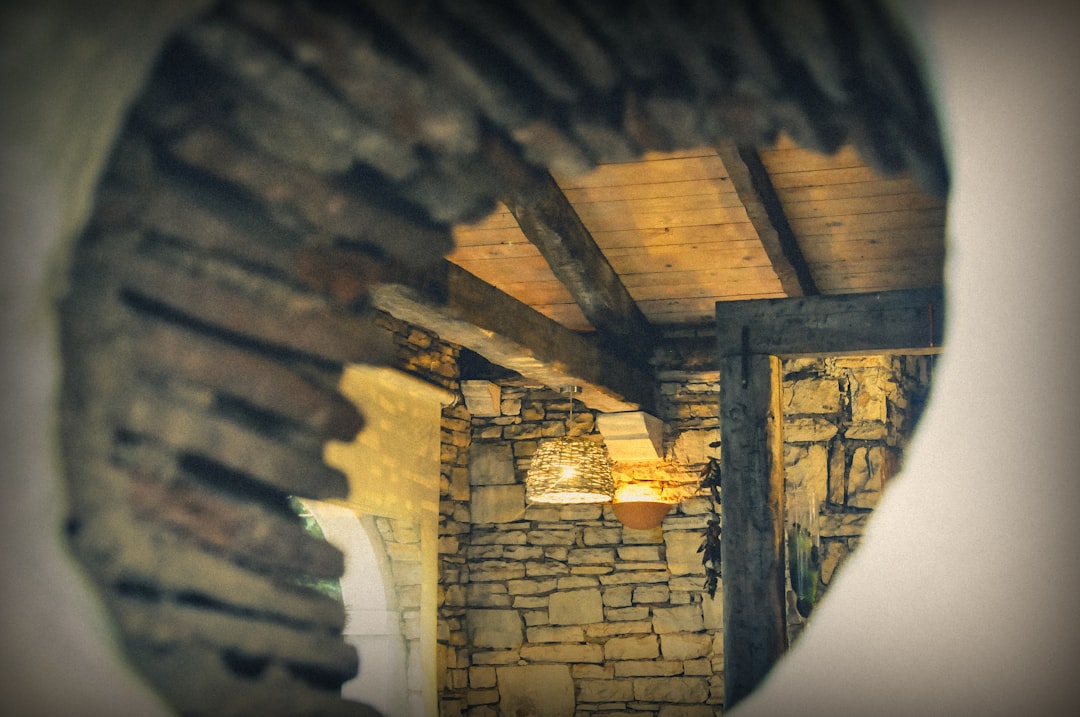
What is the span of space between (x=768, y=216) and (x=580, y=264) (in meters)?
0.83

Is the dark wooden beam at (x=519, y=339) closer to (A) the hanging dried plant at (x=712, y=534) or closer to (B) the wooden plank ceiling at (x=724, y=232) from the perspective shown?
(B) the wooden plank ceiling at (x=724, y=232)

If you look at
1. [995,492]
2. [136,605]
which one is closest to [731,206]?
[995,492]

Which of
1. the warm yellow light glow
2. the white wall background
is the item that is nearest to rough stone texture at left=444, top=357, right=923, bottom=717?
the warm yellow light glow

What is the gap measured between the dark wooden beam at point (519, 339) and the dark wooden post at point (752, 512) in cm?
86

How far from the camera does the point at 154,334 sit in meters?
1.94

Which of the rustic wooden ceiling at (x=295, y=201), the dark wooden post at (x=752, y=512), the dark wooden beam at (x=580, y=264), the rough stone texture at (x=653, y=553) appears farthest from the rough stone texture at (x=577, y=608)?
the rustic wooden ceiling at (x=295, y=201)

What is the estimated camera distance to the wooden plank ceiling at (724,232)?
14.6 feet

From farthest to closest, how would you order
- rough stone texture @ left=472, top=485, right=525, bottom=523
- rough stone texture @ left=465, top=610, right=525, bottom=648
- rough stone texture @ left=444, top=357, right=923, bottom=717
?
1. rough stone texture @ left=472, top=485, right=525, bottom=523
2. rough stone texture @ left=465, top=610, right=525, bottom=648
3. rough stone texture @ left=444, top=357, right=923, bottom=717

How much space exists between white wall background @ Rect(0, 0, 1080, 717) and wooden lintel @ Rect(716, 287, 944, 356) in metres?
1.89

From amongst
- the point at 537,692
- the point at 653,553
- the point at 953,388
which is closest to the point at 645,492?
the point at 653,553

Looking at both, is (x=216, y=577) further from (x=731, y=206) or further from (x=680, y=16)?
(x=731, y=206)

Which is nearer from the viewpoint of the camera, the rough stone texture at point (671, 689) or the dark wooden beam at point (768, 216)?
the dark wooden beam at point (768, 216)

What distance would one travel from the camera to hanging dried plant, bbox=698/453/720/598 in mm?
6438

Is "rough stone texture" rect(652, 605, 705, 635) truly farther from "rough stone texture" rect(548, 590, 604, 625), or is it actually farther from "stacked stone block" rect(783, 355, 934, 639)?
"stacked stone block" rect(783, 355, 934, 639)
